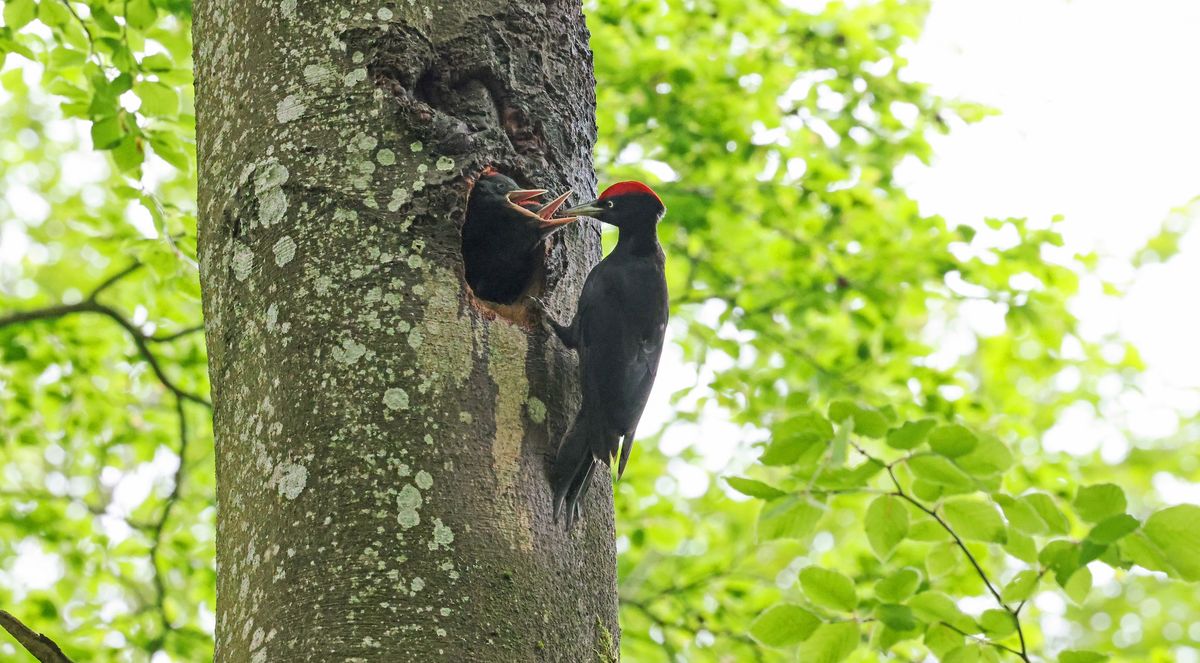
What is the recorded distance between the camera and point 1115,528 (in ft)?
6.70

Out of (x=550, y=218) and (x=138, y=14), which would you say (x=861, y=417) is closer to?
(x=550, y=218)

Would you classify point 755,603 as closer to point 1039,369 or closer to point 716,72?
point 1039,369

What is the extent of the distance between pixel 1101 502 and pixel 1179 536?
0.50 ft

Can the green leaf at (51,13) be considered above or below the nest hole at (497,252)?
above

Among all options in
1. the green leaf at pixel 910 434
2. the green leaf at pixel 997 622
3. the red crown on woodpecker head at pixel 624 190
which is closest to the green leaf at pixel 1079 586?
the green leaf at pixel 997 622

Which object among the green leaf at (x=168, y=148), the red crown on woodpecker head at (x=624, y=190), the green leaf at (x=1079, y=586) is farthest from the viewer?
the green leaf at (x=168, y=148)

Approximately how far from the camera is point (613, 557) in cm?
195

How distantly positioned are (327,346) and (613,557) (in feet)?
2.19

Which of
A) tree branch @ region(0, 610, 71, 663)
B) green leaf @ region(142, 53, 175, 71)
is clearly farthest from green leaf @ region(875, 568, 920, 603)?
green leaf @ region(142, 53, 175, 71)

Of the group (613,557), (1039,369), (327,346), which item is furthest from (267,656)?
(1039,369)

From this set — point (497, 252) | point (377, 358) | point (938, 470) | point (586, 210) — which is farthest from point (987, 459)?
point (377, 358)

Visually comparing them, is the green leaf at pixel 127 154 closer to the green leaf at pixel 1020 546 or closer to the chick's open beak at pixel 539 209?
the chick's open beak at pixel 539 209

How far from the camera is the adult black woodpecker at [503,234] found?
218 cm

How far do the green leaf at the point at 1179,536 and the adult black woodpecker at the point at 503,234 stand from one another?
1386 mm
